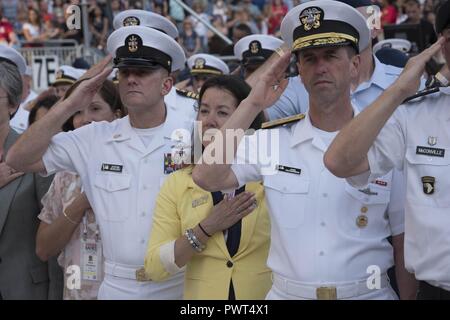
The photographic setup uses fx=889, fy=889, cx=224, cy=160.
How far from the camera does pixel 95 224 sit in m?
4.91

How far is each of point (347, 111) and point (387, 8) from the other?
10.9 metres

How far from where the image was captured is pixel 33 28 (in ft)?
53.5

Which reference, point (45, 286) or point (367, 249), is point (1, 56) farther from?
point (367, 249)

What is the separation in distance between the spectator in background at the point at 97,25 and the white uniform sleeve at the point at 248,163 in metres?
9.42

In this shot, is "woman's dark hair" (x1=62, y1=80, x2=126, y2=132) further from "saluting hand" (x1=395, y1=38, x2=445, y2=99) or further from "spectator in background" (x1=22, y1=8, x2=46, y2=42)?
"spectator in background" (x1=22, y1=8, x2=46, y2=42)

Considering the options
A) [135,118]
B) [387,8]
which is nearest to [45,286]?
[135,118]

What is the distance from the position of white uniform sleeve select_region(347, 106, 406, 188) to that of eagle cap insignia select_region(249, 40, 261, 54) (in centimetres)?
351

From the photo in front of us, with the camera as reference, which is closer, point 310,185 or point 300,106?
point 310,185

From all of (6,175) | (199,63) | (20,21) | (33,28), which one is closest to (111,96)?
(6,175)

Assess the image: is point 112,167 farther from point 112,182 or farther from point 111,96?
point 111,96

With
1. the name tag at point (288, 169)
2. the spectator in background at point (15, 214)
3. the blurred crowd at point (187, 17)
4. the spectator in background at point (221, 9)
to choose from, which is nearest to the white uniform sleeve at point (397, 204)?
the name tag at point (288, 169)

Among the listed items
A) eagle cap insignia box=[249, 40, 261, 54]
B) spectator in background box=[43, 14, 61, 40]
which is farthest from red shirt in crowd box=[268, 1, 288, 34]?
eagle cap insignia box=[249, 40, 261, 54]

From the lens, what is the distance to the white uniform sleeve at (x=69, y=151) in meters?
4.39

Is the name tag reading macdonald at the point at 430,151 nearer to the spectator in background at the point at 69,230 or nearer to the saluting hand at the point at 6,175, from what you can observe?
the spectator in background at the point at 69,230
